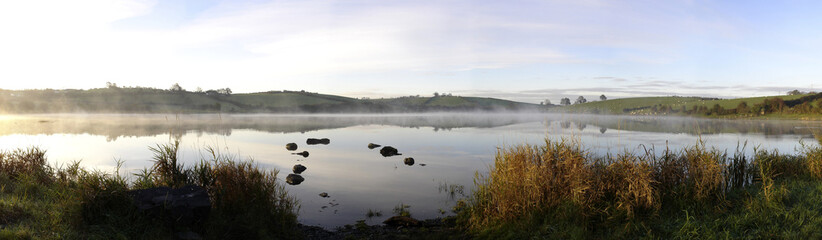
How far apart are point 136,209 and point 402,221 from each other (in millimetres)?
6682

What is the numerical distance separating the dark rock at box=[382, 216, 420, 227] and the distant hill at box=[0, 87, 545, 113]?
115393 mm

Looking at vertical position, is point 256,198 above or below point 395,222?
above

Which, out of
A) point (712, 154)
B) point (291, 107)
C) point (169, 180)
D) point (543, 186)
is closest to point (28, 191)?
point (169, 180)

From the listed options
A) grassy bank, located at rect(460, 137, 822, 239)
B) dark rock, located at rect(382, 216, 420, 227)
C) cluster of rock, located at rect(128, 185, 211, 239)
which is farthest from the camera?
dark rock, located at rect(382, 216, 420, 227)

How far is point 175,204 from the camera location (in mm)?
8250

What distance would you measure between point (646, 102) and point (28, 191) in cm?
17304

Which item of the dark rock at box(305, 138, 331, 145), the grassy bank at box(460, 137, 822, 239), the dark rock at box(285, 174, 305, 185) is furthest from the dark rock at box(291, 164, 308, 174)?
the dark rock at box(305, 138, 331, 145)

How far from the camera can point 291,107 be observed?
14275cm

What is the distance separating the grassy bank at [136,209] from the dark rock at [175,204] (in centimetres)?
9

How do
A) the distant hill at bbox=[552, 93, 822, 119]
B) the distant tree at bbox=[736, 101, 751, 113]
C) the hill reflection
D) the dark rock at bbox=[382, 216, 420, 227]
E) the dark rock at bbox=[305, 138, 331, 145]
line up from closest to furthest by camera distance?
the dark rock at bbox=[382, 216, 420, 227] < the dark rock at bbox=[305, 138, 331, 145] < the hill reflection < the distant hill at bbox=[552, 93, 822, 119] < the distant tree at bbox=[736, 101, 751, 113]

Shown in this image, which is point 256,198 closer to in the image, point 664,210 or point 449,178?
point 664,210

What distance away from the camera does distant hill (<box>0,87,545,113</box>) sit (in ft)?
357

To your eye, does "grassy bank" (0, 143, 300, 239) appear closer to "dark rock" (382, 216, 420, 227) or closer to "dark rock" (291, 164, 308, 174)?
"dark rock" (382, 216, 420, 227)

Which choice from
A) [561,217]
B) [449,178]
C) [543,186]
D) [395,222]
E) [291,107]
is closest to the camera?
[561,217]
